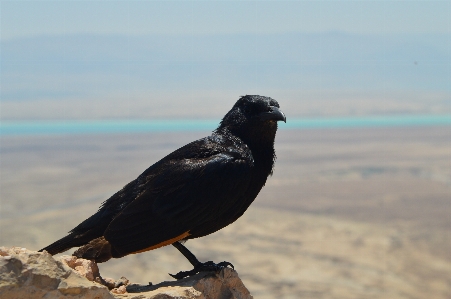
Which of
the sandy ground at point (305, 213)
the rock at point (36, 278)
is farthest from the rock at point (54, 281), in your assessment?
the sandy ground at point (305, 213)

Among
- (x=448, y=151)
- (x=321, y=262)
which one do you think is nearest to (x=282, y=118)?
(x=321, y=262)

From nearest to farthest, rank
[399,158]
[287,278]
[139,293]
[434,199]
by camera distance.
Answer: [139,293], [287,278], [434,199], [399,158]

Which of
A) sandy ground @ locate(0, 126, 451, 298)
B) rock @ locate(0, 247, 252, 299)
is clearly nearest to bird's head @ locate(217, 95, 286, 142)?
rock @ locate(0, 247, 252, 299)

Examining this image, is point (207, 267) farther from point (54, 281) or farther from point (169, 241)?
point (54, 281)

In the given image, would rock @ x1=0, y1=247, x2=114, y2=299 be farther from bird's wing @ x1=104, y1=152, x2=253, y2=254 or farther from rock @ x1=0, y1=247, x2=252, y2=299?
bird's wing @ x1=104, y1=152, x2=253, y2=254

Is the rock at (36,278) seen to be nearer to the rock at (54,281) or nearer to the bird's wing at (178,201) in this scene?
the rock at (54,281)

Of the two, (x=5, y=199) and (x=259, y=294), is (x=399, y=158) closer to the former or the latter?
(x=5, y=199)

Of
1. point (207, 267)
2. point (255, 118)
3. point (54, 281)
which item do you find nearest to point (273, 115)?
point (255, 118)
